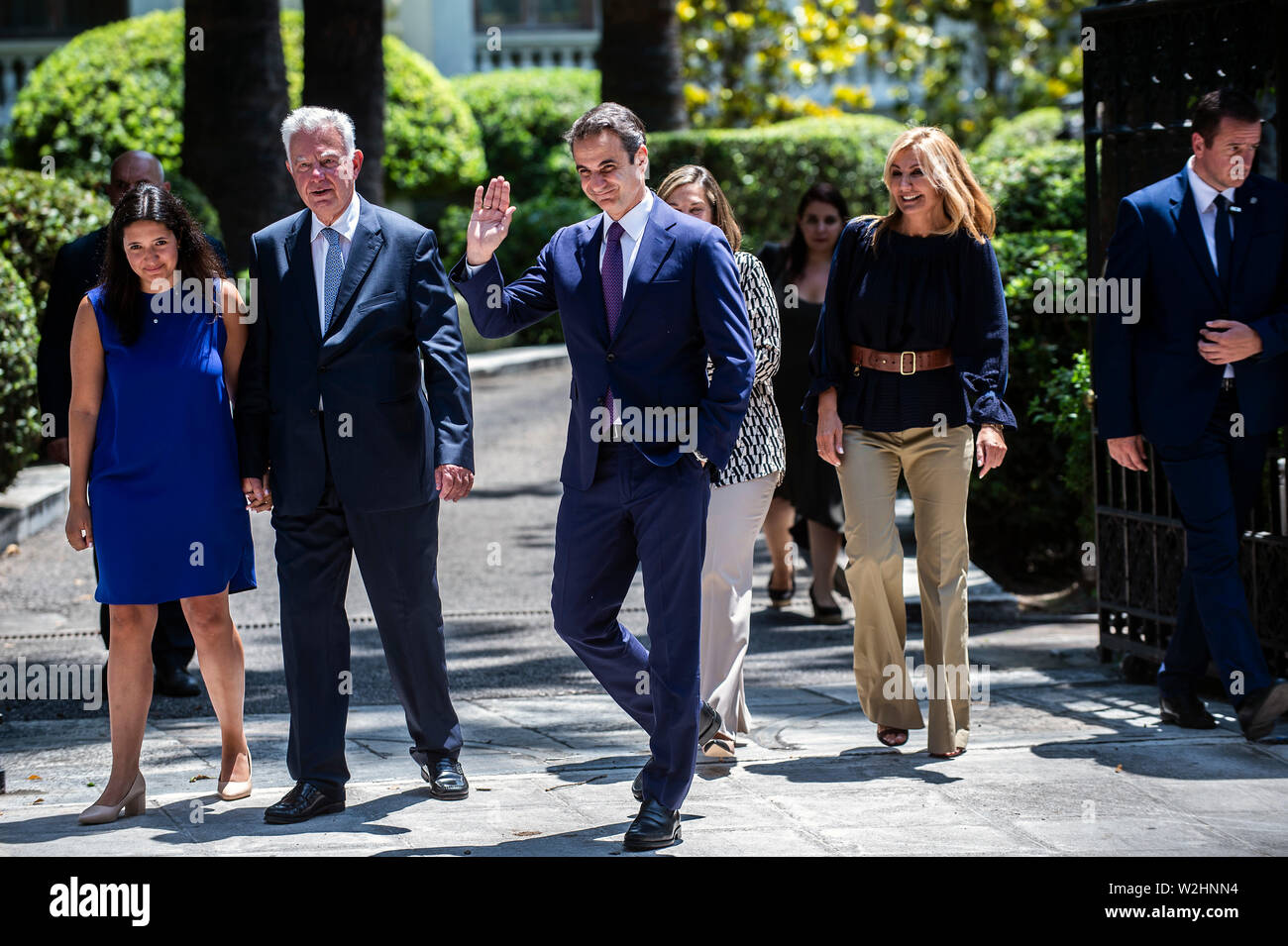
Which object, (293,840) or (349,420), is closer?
(293,840)

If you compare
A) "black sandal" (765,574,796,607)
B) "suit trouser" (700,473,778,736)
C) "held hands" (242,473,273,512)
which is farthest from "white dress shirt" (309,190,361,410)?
"black sandal" (765,574,796,607)

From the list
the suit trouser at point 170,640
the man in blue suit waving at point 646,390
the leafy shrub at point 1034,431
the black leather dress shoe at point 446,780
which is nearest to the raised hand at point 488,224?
the man in blue suit waving at point 646,390

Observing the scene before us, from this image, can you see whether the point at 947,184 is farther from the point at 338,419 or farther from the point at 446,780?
the point at 446,780

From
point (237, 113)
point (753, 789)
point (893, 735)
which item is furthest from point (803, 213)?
point (237, 113)

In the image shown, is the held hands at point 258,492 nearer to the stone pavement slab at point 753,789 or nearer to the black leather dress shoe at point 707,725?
the stone pavement slab at point 753,789

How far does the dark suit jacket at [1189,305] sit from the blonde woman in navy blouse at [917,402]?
570 millimetres

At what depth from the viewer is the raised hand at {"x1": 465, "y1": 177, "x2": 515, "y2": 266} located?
16.0ft

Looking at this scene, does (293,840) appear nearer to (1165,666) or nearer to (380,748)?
(380,748)

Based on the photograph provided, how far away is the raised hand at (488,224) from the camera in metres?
4.86

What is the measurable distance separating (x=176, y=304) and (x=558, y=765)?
1938 millimetres

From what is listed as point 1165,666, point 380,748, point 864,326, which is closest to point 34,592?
point 380,748

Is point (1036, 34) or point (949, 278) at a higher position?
point (1036, 34)

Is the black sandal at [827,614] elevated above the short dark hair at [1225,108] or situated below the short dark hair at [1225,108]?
below

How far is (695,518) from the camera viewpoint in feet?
16.1
